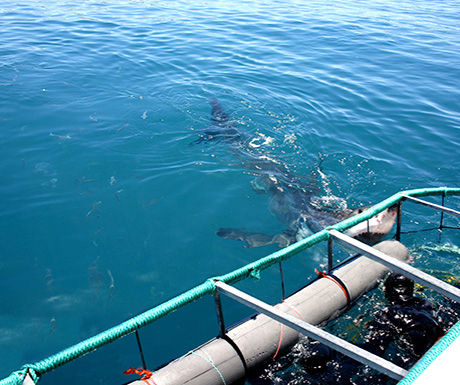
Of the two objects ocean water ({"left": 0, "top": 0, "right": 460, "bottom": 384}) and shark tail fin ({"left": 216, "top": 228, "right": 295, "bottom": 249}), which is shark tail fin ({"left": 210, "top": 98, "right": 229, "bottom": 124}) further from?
shark tail fin ({"left": 216, "top": 228, "right": 295, "bottom": 249})

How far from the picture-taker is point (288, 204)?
716 cm

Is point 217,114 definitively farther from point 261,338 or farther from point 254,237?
point 261,338

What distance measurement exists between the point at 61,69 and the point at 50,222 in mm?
7370

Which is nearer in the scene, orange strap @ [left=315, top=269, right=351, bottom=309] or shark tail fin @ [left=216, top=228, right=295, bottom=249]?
orange strap @ [left=315, top=269, right=351, bottom=309]

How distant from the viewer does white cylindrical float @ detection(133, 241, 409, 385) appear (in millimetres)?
3598

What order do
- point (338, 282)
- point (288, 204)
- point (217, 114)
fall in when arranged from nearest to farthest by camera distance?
point (338, 282)
point (288, 204)
point (217, 114)

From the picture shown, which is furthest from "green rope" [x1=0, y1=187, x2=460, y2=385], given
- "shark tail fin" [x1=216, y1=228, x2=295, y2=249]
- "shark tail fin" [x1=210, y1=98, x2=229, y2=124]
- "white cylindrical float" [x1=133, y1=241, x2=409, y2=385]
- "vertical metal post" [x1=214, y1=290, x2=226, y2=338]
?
"shark tail fin" [x1=210, y1=98, x2=229, y2=124]

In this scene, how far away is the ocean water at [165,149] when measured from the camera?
5117mm

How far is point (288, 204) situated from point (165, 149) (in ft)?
9.87

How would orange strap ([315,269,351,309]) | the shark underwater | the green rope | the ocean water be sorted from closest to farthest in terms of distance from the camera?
the green rope, orange strap ([315,269,351,309]), the ocean water, the shark underwater

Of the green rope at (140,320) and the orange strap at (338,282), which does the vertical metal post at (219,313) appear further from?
the orange strap at (338,282)

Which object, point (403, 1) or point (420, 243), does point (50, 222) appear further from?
point (403, 1)

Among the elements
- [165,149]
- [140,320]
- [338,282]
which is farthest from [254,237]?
[140,320]

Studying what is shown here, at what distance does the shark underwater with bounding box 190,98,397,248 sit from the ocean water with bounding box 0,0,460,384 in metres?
0.19
